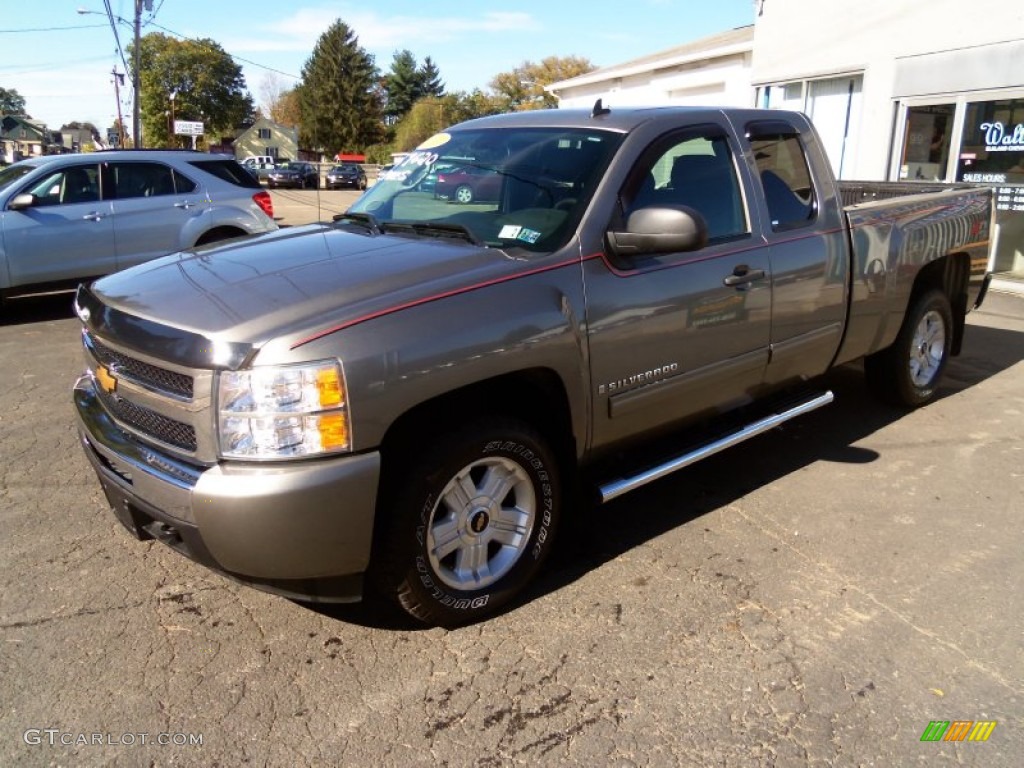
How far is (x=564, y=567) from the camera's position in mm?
3492

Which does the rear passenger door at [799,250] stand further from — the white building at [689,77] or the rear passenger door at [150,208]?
the white building at [689,77]

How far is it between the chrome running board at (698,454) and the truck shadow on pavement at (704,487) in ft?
0.68

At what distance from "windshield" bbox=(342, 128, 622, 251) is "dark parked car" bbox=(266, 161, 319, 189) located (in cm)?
4621

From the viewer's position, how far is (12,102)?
138m

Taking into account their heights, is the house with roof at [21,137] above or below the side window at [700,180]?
above

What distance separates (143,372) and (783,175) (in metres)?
3.33

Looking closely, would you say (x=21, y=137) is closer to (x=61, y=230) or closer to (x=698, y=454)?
(x=61, y=230)

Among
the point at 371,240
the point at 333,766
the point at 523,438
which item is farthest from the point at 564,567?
the point at 371,240

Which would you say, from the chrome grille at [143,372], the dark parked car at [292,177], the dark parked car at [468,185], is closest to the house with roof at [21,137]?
the dark parked car at [292,177]

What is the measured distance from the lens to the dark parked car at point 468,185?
3.62 metres

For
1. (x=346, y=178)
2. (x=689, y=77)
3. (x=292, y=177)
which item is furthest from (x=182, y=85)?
(x=689, y=77)

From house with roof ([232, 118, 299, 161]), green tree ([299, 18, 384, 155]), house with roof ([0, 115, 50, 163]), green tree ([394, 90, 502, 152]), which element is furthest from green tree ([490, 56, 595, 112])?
house with roof ([0, 115, 50, 163])

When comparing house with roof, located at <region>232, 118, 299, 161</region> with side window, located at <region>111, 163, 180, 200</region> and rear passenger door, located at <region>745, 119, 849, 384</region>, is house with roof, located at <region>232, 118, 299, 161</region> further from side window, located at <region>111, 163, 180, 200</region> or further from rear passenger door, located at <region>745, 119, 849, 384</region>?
rear passenger door, located at <region>745, 119, 849, 384</region>

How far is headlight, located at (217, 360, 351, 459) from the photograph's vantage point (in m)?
2.45
